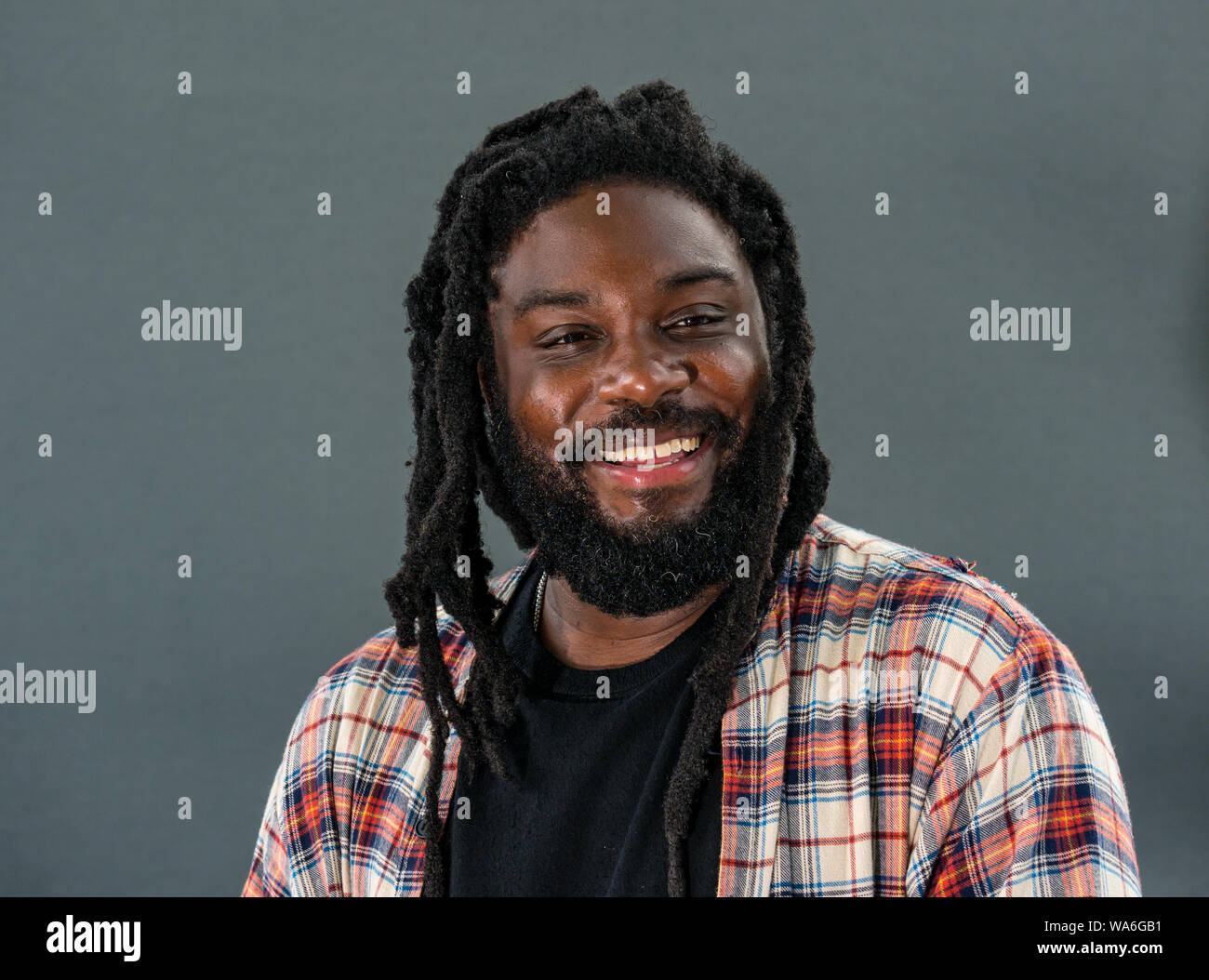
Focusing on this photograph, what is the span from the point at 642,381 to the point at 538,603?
2.20 ft

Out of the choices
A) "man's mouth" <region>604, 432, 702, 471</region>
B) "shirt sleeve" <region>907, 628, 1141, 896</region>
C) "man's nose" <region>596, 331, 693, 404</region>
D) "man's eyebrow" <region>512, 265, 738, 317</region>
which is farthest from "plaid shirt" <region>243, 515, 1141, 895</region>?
"man's eyebrow" <region>512, 265, 738, 317</region>

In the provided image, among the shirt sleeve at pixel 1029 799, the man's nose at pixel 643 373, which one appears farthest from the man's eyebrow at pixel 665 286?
the shirt sleeve at pixel 1029 799

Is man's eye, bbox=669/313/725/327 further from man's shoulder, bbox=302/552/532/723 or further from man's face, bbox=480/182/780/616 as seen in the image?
man's shoulder, bbox=302/552/532/723

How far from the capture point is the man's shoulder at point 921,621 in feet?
8.63

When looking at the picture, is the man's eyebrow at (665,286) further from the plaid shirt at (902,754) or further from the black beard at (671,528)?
the plaid shirt at (902,754)

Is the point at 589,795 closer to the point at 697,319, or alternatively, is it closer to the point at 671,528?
the point at 671,528

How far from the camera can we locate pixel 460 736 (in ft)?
9.98

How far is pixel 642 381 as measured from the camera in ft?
9.46

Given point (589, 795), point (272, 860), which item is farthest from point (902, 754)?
point (272, 860)

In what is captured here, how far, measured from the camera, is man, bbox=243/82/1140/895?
2.61 m

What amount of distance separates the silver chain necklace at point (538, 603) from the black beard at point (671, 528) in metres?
0.20
